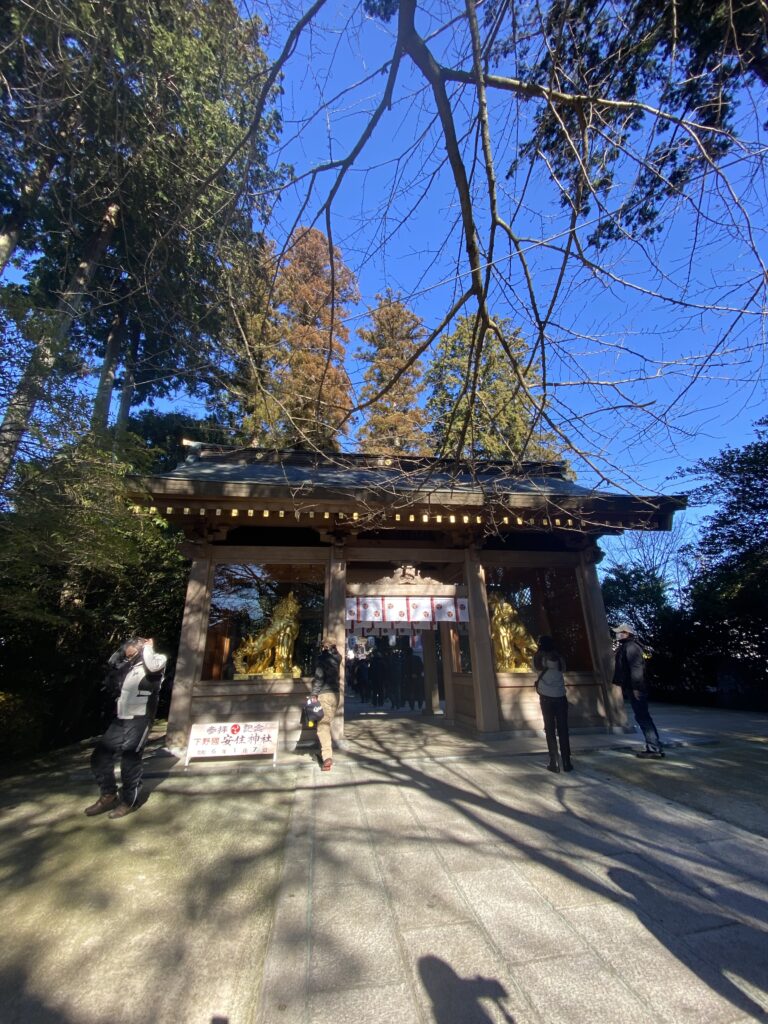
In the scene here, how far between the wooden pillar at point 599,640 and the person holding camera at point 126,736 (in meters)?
6.27

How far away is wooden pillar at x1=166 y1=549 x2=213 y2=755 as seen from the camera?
5.79 m

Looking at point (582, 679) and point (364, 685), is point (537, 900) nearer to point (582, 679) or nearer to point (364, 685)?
point (582, 679)

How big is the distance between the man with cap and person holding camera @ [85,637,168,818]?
532 centimetres

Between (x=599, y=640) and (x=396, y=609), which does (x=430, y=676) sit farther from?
(x=599, y=640)

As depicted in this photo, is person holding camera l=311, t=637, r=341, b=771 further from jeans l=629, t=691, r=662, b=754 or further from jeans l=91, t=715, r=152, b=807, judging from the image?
jeans l=629, t=691, r=662, b=754

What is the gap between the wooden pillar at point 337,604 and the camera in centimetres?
633

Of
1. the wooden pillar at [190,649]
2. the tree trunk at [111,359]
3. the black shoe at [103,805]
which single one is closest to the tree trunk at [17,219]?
the tree trunk at [111,359]

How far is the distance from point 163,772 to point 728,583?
1205 cm

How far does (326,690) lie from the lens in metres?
5.26

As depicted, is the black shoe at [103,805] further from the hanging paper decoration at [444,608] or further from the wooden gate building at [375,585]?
the hanging paper decoration at [444,608]

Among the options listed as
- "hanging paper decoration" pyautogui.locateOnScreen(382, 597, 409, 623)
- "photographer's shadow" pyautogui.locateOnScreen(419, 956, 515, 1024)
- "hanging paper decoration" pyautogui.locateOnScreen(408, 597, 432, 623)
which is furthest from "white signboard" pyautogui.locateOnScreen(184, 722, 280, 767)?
"photographer's shadow" pyautogui.locateOnScreen(419, 956, 515, 1024)

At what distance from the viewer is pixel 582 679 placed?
694cm

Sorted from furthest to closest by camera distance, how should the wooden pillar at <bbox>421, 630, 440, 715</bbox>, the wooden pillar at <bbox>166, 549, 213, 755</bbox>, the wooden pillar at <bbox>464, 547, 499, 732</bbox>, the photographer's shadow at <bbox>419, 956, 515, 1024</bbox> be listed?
the wooden pillar at <bbox>421, 630, 440, 715</bbox>, the wooden pillar at <bbox>464, 547, 499, 732</bbox>, the wooden pillar at <bbox>166, 549, 213, 755</bbox>, the photographer's shadow at <bbox>419, 956, 515, 1024</bbox>

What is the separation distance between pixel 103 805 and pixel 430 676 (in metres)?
6.82
